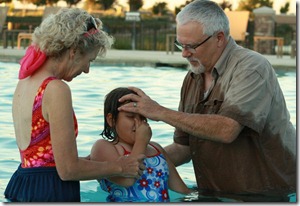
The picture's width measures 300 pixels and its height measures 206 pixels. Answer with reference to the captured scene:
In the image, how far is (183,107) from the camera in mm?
5016

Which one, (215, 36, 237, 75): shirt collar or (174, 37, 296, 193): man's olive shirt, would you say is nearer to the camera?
(174, 37, 296, 193): man's olive shirt

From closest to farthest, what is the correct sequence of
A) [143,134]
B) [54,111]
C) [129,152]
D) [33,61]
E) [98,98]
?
A: [54,111] < [33,61] < [143,134] < [129,152] < [98,98]

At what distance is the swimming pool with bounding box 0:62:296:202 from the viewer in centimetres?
644

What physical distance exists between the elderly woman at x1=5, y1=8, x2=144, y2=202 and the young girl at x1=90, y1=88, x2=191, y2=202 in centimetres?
27

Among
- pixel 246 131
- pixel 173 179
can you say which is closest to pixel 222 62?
pixel 246 131

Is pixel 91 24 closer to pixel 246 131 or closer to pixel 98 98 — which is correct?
pixel 246 131

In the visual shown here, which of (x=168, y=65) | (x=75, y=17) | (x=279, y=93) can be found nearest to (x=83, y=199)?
(x=279, y=93)

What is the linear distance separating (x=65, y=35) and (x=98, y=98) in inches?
318

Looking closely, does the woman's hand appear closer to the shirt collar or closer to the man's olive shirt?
the man's olive shirt

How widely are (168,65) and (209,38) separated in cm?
1305

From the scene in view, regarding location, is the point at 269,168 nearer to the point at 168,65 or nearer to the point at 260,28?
the point at 168,65

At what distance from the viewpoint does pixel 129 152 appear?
4.25m

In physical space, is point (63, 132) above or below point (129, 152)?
above

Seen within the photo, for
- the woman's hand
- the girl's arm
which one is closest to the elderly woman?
the woman's hand
